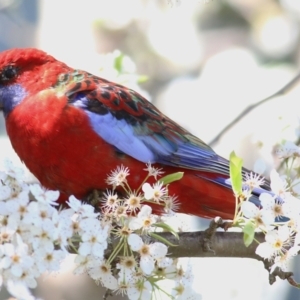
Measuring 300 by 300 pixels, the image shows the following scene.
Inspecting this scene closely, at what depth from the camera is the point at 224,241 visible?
3234mm

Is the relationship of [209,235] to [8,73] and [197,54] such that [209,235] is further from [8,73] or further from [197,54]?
[197,54]

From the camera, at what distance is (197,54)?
684 cm

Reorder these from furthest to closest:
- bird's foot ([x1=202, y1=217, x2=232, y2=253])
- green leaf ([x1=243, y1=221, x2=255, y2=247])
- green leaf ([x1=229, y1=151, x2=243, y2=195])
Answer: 1. bird's foot ([x1=202, y1=217, x2=232, y2=253])
2. green leaf ([x1=229, y1=151, x2=243, y2=195])
3. green leaf ([x1=243, y1=221, x2=255, y2=247])

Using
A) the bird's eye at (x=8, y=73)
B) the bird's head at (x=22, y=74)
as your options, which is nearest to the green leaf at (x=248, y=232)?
the bird's head at (x=22, y=74)

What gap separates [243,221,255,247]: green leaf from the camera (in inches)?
105

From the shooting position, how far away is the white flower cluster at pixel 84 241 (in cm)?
250

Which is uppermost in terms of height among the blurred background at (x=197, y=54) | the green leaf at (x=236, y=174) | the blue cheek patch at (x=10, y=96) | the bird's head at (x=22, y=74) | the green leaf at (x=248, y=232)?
the green leaf at (x=236, y=174)

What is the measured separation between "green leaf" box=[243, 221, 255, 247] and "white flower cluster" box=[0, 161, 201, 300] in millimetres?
317

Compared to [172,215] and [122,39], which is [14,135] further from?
[122,39]

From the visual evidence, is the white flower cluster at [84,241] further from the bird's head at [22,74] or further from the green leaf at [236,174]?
the bird's head at [22,74]

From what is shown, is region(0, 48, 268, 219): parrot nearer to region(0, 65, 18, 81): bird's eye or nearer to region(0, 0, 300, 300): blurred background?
region(0, 65, 18, 81): bird's eye

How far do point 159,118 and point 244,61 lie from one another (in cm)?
226

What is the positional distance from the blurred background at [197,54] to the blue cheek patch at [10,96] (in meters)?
0.92

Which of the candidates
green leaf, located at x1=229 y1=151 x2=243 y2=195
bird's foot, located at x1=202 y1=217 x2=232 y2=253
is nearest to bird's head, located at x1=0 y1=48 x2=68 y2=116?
bird's foot, located at x1=202 y1=217 x2=232 y2=253
